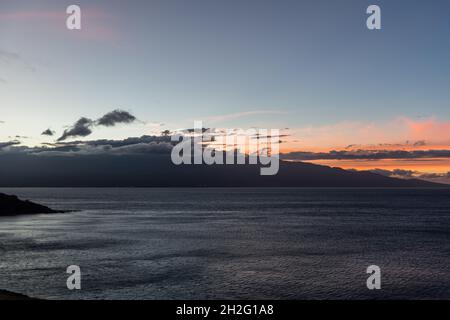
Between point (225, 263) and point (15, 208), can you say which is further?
point (15, 208)

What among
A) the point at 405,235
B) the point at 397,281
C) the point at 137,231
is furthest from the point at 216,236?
the point at 397,281

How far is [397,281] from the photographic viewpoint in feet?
158

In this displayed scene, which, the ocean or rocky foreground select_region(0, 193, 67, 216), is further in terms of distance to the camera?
rocky foreground select_region(0, 193, 67, 216)

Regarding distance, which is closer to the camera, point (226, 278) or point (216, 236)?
point (226, 278)

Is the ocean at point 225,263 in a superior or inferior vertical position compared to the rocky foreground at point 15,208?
superior

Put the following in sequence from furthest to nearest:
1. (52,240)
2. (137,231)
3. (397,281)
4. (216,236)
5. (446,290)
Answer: (137,231) < (216,236) < (52,240) < (397,281) < (446,290)

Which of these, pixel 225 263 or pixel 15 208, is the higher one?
pixel 225 263

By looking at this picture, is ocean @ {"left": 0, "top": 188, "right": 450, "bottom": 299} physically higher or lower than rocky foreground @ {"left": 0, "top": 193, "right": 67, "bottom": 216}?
higher

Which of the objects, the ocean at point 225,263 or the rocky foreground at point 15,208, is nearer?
the ocean at point 225,263
